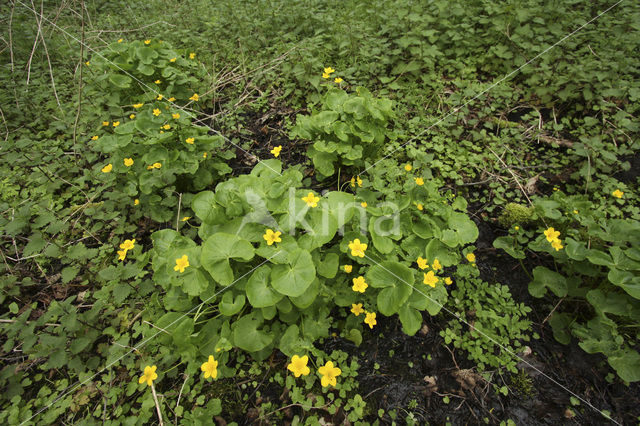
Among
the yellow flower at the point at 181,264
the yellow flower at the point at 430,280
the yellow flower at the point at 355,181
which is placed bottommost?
the yellow flower at the point at 430,280

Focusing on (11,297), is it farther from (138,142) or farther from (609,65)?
(609,65)

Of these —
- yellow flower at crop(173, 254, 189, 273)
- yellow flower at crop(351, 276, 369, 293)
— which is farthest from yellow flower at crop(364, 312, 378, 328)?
yellow flower at crop(173, 254, 189, 273)

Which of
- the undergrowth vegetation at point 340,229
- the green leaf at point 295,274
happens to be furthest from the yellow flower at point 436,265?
the green leaf at point 295,274

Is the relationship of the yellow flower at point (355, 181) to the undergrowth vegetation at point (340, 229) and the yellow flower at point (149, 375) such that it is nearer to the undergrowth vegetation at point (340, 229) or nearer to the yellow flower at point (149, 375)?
the undergrowth vegetation at point (340, 229)

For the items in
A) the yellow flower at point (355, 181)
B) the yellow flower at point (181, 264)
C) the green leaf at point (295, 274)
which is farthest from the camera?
the yellow flower at point (355, 181)

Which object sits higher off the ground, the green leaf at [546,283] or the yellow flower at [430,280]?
the yellow flower at [430,280]

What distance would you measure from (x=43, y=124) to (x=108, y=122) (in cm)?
120

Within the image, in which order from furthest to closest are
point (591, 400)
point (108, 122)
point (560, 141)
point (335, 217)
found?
point (108, 122) < point (560, 141) < point (335, 217) < point (591, 400)

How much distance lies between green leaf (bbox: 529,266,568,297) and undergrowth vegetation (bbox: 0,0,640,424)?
1 centimetres

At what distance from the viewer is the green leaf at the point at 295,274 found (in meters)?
1.73

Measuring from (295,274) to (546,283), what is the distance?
5.60 feet

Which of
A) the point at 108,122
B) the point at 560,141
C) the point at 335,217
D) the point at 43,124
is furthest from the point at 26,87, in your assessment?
the point at 560,141

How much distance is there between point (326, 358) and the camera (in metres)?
2.03

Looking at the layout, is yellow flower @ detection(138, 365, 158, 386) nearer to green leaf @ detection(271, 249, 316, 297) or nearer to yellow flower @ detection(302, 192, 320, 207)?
green leaf @ detection(271, 249, 316, 297)
